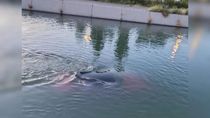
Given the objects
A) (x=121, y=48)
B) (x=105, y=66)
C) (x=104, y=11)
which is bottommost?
(x=105, y=66)

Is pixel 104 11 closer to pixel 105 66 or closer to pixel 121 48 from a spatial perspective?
pixel 121 48

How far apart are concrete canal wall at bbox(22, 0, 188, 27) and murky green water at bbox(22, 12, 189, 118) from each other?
235 centimetres

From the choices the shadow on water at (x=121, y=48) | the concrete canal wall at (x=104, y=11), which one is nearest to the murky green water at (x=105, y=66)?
the shadow on water at (x=121, y=48)

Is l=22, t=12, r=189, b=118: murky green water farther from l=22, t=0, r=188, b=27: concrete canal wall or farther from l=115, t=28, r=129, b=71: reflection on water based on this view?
l=22, t=0, r=188, b=27: concrete canal wall

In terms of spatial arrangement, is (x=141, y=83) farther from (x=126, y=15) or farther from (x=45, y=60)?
(x=126, y=15)

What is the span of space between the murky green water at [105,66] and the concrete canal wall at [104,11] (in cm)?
235

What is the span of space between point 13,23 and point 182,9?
32.2 meters

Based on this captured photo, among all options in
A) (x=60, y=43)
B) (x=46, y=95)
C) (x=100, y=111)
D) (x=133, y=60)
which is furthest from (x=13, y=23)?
(x=60, y=43)

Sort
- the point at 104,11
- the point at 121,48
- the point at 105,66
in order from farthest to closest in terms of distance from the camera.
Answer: the point at 104,11 < the point at 121,48 < the point at 105,66

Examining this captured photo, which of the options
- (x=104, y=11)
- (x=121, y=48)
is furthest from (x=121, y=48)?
(x=104, y=11)

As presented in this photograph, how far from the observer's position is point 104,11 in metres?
32.6

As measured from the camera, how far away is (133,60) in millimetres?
19688

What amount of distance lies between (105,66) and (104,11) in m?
15.5

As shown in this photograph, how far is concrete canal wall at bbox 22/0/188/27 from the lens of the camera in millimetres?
32125
